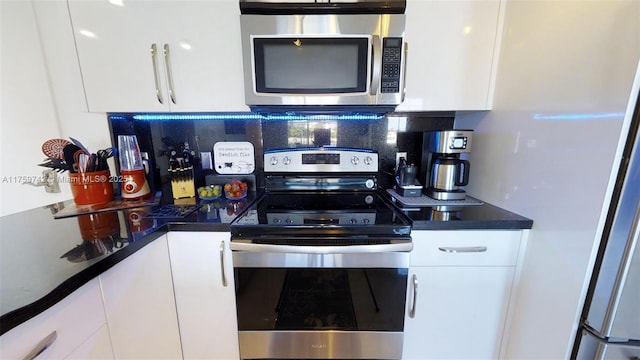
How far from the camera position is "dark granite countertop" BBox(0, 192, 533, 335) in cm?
54

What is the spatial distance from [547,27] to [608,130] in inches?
18.1

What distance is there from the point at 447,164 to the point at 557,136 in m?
0.44

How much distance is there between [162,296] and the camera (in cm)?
99

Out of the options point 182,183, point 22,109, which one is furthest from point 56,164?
point 182,183

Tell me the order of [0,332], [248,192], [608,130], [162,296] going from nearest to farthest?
1. [0,332]
2. [608,130]
3. [162,296]
4. [248,192]

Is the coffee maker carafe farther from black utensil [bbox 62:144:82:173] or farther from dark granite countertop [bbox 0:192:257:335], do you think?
black utensil [bbox 62:144:82:173]

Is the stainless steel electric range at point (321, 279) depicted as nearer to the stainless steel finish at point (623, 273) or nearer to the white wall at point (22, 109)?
the stainless steel finish at point (623, 273)

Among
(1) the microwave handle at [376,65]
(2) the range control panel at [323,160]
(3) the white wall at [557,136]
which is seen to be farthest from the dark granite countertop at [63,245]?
(3) the white wall at [557,136]

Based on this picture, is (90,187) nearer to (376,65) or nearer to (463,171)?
(376,65)

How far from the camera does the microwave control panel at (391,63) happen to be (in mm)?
1052

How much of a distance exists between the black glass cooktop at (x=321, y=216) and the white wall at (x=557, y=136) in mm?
500

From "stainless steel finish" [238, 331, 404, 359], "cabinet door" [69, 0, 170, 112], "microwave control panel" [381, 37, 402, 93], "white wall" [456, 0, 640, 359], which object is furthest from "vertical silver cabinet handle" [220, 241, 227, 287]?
"white wall" [456, 0, 640, 359]

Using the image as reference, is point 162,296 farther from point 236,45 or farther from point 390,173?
point 390,173

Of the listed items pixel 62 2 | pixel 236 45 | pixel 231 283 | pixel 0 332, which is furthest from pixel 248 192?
pixel 62 2
